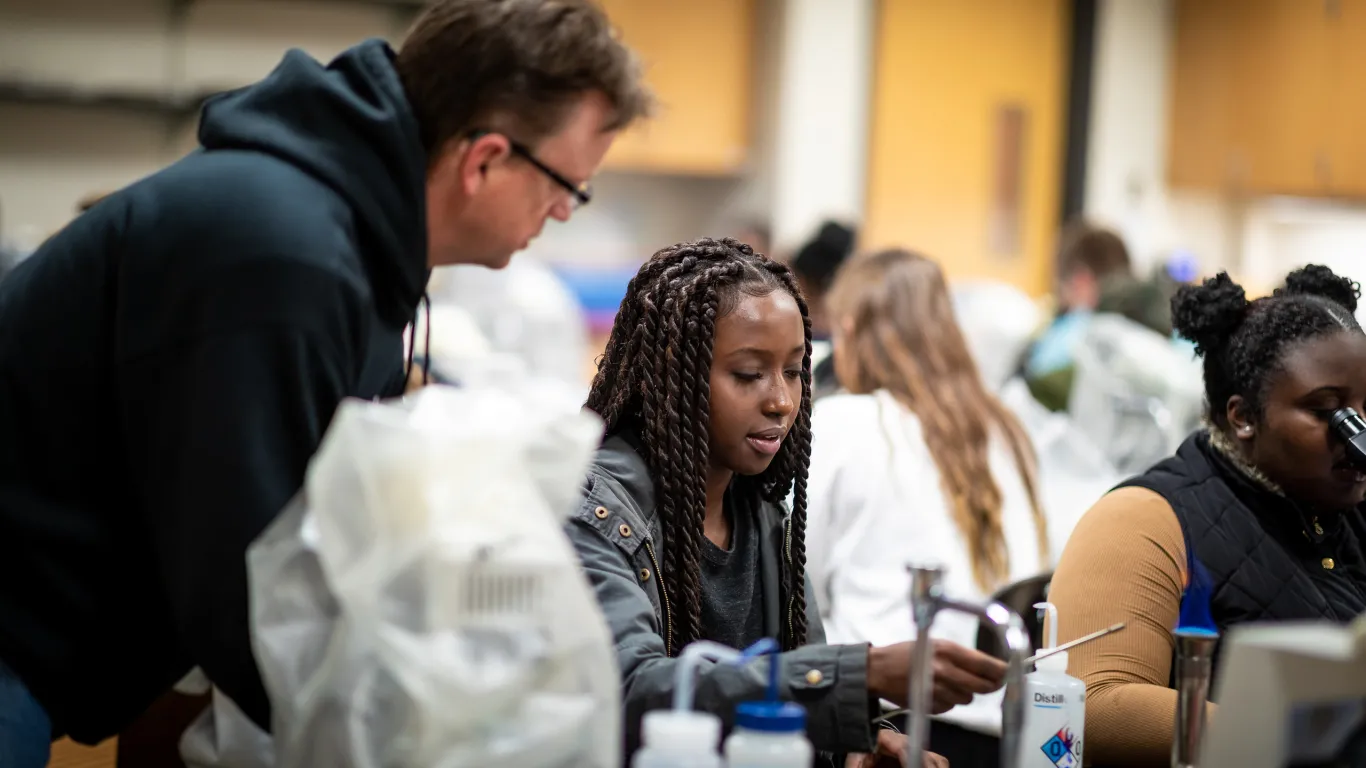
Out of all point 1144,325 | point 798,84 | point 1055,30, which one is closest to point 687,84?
point 798,84

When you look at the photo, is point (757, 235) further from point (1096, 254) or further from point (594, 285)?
point (1096, 254)

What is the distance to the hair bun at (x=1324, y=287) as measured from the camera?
1804 mm

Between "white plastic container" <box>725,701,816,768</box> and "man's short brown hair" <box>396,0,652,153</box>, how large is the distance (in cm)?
54

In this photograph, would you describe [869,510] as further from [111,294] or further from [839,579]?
[111,294]

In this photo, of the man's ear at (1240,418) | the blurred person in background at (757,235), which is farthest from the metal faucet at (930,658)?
the blurred person in background at (757,235)

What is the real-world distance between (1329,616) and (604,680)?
1.08 metres

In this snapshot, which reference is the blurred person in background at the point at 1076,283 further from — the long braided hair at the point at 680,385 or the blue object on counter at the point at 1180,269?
the long braided hair at the point at 680,385

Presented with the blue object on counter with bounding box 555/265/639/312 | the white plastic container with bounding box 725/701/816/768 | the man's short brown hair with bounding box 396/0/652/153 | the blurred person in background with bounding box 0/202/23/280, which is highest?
the man's short brown hair with bounding box 396/0/652/153

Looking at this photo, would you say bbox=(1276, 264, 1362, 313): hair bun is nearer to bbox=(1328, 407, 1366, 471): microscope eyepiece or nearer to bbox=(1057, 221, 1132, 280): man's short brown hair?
bbox=(1328, 407, 1366, 471): microscope eyepiece

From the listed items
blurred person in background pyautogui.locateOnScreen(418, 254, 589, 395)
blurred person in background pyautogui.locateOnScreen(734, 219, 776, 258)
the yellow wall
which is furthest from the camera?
the yellow wall

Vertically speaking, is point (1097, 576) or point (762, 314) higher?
point (762, 314)

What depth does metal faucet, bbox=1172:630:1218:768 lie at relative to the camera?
51.1 inches

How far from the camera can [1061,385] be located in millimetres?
4004

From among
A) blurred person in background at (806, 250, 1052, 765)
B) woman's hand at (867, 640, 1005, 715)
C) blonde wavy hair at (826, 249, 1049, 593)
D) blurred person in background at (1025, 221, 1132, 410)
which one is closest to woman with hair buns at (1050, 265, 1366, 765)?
woman's hand at (867, 640, 1005, 715)
